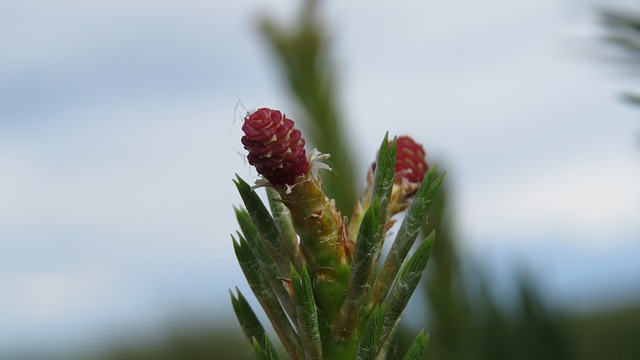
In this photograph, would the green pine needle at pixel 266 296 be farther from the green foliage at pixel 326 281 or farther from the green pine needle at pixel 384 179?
the green pine needle at pixel 384 179

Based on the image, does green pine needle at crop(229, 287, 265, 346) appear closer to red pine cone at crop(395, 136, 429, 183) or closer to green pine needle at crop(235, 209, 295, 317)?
green pine needle at crop(235, 209, 295, 317)

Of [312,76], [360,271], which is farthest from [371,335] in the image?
[312,76]

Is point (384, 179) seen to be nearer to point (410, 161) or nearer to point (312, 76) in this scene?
point (410, 161)

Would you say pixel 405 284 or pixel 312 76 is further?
pixel 312 76

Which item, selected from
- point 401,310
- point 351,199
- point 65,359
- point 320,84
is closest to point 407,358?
point 401,310

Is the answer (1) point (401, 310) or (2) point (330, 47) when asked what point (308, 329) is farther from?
(2) point (330, 47)
